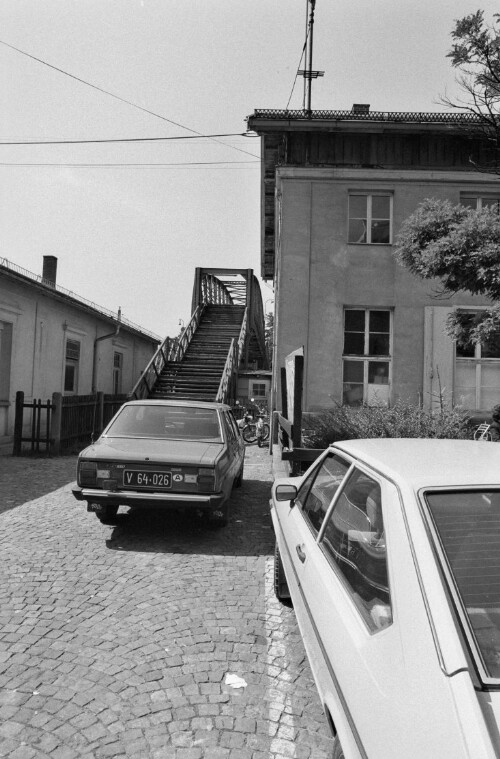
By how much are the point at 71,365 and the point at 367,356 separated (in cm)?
1050

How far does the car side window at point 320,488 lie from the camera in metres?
2.83

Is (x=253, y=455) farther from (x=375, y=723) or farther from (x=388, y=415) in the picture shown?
(x=375, y=723)

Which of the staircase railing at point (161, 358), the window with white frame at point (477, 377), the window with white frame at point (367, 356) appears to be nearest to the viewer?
the window with white frame at point (477, 377)

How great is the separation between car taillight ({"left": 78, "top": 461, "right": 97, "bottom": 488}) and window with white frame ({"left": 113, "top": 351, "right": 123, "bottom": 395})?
1637 cm

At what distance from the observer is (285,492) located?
140 inches

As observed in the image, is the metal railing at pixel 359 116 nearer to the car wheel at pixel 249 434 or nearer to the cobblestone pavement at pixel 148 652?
the car wheel at pixel 249 434

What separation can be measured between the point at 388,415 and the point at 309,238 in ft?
18.3

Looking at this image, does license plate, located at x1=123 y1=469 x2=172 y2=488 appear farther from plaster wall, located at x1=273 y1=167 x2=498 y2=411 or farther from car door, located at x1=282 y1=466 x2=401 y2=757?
plaster wall, located at x1=273 y1=167 x2=498 y2=411

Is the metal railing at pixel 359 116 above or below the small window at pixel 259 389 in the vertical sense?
above

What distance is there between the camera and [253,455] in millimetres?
13250

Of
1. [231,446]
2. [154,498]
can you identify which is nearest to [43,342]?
[231,446]

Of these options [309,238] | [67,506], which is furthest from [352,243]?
[67,506]

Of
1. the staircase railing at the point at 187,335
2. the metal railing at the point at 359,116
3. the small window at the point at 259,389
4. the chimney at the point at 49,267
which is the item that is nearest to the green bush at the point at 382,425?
the metal railing at the point at 359,116

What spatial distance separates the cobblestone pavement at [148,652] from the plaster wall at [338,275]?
7.01 meters
